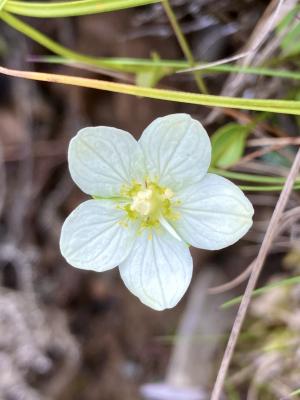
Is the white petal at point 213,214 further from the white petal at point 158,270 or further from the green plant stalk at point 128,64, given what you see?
the green plant stalk at point 128,64

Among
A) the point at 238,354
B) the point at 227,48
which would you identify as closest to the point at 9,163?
the point at 227,48

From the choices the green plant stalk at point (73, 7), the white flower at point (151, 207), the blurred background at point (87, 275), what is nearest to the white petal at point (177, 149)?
the white flower at point (151, 207)

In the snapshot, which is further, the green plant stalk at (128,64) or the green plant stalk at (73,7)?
the green plant stalk at (128,64)

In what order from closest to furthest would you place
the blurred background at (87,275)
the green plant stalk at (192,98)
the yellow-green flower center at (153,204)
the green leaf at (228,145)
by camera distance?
the green plant stalk at (192,98) < the yellow-green flower center at (153,204) < the green leaf at (228,145) < the blurred background at (87,275)

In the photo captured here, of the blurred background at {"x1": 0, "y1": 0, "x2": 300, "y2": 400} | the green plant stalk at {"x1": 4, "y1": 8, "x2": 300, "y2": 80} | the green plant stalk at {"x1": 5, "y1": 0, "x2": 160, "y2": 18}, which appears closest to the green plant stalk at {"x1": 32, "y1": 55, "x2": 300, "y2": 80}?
the green plant stalk at {"x1": 4, "y1": 8, "x2": 300, "y2": 80}

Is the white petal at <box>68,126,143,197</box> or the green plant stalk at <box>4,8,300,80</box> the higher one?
the green plant stalk at <box>4,8,300,80</box>

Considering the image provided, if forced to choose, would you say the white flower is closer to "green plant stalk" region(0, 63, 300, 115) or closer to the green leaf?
"green plant stalk" region(0, 63, 300, 115)

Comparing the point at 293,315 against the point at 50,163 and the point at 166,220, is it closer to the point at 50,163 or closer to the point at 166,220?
the point at 166,220
